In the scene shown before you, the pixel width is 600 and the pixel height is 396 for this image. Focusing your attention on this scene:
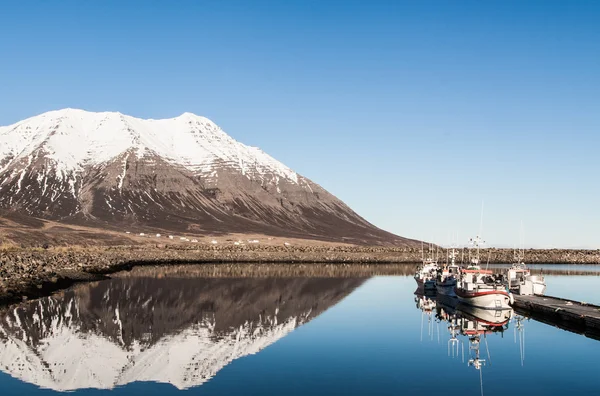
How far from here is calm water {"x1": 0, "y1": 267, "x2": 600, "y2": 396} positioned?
30641mm

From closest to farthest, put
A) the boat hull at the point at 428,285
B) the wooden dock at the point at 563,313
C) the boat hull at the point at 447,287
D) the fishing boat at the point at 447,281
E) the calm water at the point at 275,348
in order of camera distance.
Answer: the calm water at the point at 275,348 → the wooden dock at the point at 563,313 → the boat hull at the point at 447,287 → the fishing boat at the point at 447,281 → the boat hull at the point at 428,285

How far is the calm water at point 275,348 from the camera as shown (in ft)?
101

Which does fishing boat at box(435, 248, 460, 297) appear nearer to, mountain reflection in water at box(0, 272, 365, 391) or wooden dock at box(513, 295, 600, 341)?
wooden dock at box(513, 295, 600, 341)

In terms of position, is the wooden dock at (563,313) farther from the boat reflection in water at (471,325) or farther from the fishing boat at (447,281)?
the fishing boat at (447,281)

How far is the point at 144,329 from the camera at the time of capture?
46656 mm

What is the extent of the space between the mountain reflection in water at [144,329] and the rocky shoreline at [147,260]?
12.8 feet

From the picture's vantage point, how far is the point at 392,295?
7681 cm

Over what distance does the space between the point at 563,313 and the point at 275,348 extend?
2703 cm

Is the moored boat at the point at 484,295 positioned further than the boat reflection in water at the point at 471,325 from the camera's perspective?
Yes

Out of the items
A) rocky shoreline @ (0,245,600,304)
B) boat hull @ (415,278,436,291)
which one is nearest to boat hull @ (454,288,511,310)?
boat hull @ (415,278,436,291)

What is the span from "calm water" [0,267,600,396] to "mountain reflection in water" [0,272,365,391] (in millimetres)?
97

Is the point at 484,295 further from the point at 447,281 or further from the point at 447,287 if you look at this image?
the point at 447,281

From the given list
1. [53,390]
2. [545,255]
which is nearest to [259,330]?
[53,390]

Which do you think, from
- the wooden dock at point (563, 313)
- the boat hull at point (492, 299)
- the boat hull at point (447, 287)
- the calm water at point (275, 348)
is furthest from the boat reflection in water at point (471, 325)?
the wooden dock at point (563, 313)
